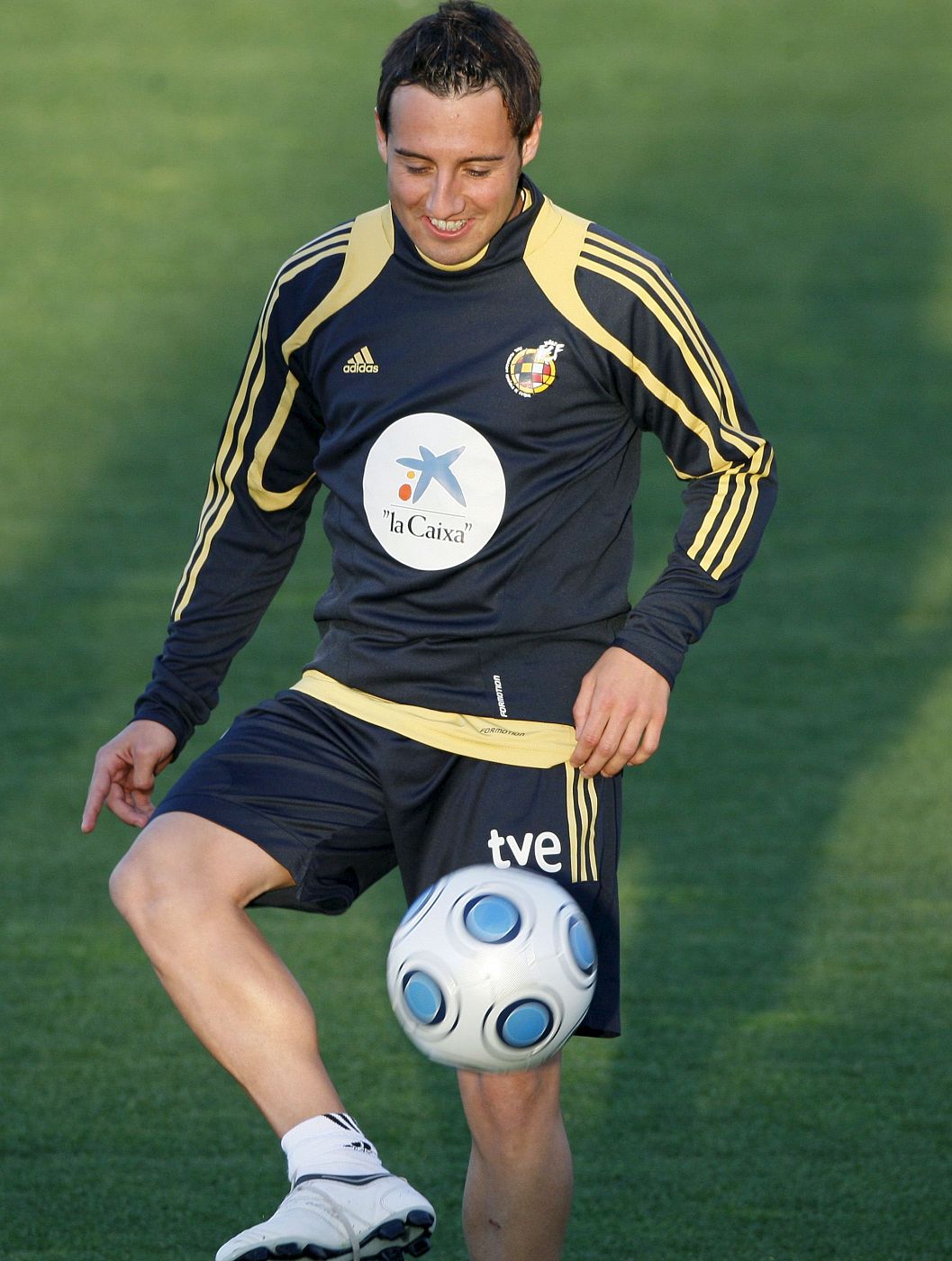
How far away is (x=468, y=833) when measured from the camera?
3.19m

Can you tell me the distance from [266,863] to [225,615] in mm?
589

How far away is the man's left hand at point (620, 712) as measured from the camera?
3.11m

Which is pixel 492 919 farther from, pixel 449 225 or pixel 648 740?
pixel 449 225

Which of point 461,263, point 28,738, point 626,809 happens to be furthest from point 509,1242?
point 28,738

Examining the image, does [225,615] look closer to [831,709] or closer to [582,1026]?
[582,1026]

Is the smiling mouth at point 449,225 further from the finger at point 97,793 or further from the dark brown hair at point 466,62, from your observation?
the finger at point 97,793

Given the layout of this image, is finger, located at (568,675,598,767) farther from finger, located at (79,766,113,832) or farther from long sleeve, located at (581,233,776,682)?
finger, located at (79,766,113,832)

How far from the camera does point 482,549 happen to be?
3191mm

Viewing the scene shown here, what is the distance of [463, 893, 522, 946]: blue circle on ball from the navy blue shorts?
0.20 m

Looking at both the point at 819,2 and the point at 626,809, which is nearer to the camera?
the point at 626,809

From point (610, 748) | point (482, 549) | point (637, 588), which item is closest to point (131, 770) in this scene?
point (482, 549)

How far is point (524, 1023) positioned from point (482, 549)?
2.46 feet

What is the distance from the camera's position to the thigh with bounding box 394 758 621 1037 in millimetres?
3180

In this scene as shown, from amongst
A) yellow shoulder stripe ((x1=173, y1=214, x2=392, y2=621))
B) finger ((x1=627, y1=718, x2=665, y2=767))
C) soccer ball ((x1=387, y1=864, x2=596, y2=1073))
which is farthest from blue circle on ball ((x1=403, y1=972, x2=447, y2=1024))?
yellow shoulder stripe ((x1=173, y1=214, x2=392, y2=621))
